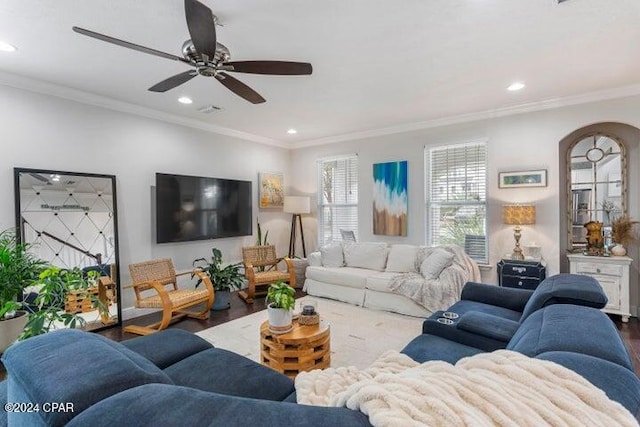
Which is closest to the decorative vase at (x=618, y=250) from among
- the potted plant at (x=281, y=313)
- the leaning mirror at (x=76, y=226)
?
the potted plant at (x=281, y=313)

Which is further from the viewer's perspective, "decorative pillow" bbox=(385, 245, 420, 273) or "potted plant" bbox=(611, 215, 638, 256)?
"decorative pillow" bbox=(385, 245, 420, 273)

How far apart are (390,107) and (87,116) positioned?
3.72 m

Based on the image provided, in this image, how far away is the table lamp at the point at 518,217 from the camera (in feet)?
13.3

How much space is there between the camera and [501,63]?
9.92ft

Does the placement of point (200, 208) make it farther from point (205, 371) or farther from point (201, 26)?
point (205, 371)

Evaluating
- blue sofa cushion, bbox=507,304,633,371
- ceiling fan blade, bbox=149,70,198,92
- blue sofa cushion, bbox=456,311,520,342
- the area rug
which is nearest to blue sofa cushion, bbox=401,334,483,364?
blue sofa cushion, bbox=456,311,520,342

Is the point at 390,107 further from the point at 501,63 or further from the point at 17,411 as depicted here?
the point at 17,411

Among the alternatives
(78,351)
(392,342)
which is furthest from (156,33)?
(392,342)

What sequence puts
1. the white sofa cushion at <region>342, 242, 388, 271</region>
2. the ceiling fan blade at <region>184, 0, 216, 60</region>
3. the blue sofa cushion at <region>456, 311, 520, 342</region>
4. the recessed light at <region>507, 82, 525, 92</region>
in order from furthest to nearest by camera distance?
the white sofa cushion at <region>342, 242, 388, 271</region>
the recessed light at <region>507, 82, 525, 92</region>
the blue sofa cushion at <region>456, 311, 520, 342</region>
the ceiling fan blade at <region>184, 0, 216, 60</region>

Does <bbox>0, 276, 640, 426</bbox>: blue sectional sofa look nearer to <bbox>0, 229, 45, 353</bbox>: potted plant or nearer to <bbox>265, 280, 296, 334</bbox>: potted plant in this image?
<bbox>265, 280, 296, 334</bbox>: potted plant

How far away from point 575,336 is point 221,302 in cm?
403

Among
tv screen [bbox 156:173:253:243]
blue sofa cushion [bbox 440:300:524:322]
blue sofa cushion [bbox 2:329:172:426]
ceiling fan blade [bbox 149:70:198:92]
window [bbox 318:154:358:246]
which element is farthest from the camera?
window [bbox 318:154:358:246]

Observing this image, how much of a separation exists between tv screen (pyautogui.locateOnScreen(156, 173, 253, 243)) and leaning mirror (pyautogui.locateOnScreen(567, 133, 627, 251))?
4.74 meters

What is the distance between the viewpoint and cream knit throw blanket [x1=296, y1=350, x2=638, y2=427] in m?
0.71
